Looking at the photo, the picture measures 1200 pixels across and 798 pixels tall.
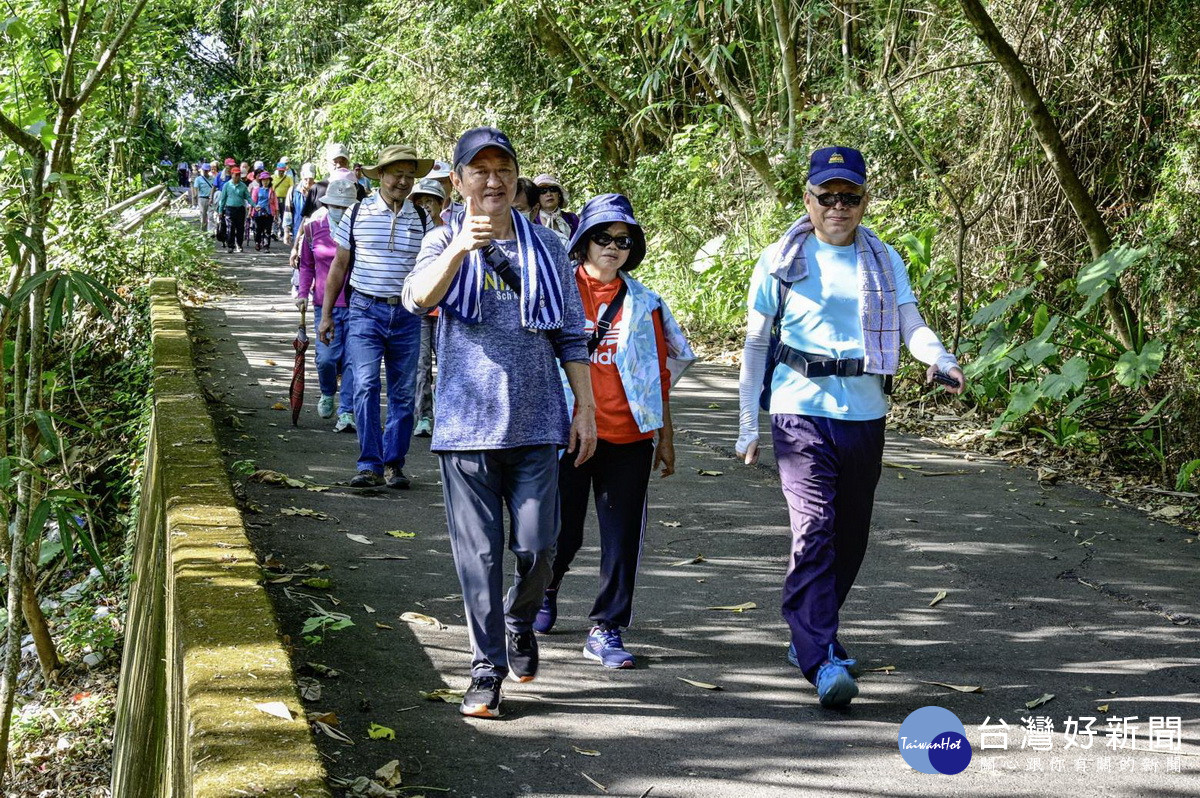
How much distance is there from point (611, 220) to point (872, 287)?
110 centimetres

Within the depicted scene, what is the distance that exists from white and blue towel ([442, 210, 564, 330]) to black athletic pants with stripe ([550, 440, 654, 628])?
880mm

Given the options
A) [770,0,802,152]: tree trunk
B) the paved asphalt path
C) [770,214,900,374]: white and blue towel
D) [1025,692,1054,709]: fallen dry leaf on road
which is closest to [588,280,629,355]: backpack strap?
[770,214,900,374]: white and blue towel

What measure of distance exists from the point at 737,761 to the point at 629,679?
0.90 m

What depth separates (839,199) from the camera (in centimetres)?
531

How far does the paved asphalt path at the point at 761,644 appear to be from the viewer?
4543 mm

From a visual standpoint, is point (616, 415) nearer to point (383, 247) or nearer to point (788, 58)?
point (383, 247)

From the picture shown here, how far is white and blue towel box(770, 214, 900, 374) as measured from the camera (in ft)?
17.3

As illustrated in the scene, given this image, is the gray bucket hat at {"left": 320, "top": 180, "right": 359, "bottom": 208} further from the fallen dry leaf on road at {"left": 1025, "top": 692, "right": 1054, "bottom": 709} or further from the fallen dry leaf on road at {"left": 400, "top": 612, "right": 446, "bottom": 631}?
the fallen dry leaf on road at {"left": 1025, "top": 692, "right": 1054, "bottom": 709}

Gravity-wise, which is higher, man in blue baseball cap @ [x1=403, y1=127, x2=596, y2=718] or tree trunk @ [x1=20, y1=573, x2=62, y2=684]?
man in blue baseball cap @ [x1=403, y1=127, x2=596, y2=718]

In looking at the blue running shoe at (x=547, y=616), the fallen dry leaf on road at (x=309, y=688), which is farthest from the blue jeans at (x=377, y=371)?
the fallen dry leaf on road at (x=309, y=688)

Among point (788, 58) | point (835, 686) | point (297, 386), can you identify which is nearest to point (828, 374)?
point (835, 686)

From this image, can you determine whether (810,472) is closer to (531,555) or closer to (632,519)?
(632,519)

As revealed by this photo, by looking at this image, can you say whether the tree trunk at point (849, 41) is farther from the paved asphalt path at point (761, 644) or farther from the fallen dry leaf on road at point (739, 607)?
the fallen dry leaf on road at point (739, 607)

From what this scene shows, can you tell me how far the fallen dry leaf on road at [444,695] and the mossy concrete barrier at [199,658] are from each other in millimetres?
780
